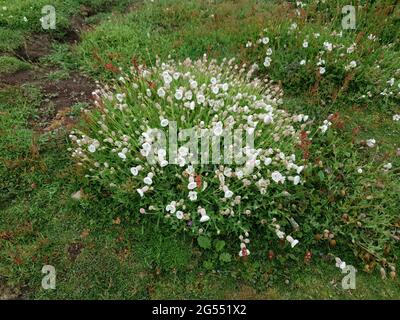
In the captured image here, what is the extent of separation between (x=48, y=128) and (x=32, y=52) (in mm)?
2361

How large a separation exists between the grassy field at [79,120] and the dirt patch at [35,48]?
2 centimetres

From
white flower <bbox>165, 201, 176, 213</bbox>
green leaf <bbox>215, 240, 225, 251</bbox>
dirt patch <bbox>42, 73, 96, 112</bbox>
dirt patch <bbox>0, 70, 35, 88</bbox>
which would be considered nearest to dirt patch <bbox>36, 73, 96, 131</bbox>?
dirt patch <bbox>42, 73, 96, 112</bbox>

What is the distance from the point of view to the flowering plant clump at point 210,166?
4000 millimetres

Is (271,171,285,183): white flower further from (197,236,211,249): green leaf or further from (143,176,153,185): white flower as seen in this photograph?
(143,176,153,185): white flower

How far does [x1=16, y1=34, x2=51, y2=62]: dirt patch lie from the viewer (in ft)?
21.7

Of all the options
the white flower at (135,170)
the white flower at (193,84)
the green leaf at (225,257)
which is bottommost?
the green leaf at (225,257)

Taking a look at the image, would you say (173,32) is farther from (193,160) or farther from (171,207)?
(171,207)

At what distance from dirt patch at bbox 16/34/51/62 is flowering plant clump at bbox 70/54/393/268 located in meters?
2.79

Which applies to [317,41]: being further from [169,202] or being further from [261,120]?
[169,202]

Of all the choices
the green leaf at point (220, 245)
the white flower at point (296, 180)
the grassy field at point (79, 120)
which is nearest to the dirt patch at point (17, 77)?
the grassy field at point (79, 120)

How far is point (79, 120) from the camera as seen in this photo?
16.6 feet

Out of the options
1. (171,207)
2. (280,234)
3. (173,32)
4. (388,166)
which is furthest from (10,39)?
(388,166)

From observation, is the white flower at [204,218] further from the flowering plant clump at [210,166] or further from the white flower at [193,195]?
the white flower at [193,195]

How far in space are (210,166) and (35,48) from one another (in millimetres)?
4527
